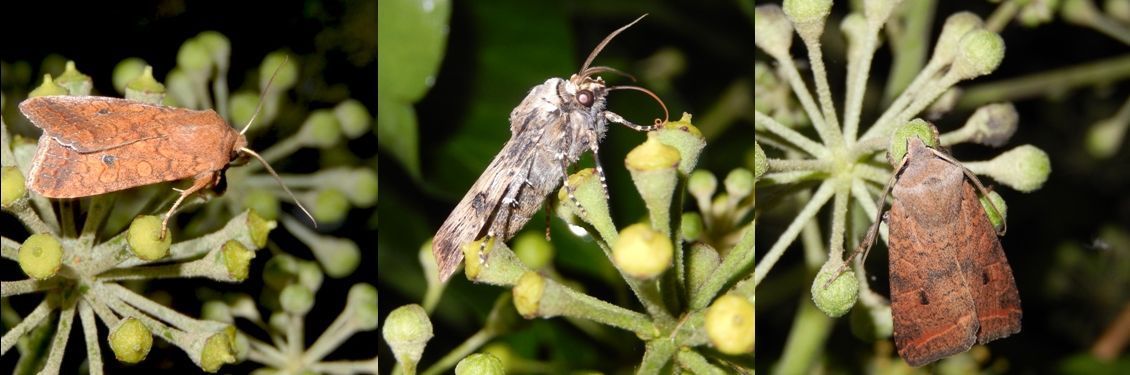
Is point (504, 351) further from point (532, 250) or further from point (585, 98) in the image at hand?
point (585, 98)

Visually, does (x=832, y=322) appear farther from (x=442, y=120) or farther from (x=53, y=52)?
(x=53, y=52)

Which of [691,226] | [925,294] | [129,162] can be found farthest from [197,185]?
[925,294]

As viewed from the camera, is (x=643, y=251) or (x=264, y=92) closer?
(x=643, y=251)

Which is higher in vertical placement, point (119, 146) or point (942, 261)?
point (942, 261)

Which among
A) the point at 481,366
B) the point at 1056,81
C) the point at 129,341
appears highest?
the point at 1056,81

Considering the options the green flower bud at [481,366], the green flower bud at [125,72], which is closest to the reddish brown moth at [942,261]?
the green flower bud at [481,366]

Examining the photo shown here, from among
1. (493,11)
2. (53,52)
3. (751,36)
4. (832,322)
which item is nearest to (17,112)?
(53,52)

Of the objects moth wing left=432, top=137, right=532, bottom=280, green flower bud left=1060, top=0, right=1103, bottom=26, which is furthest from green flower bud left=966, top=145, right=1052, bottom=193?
green flower bud left=1060, top=0, right=1103, bottom=26

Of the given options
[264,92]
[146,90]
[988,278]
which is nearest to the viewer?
[146,90]
